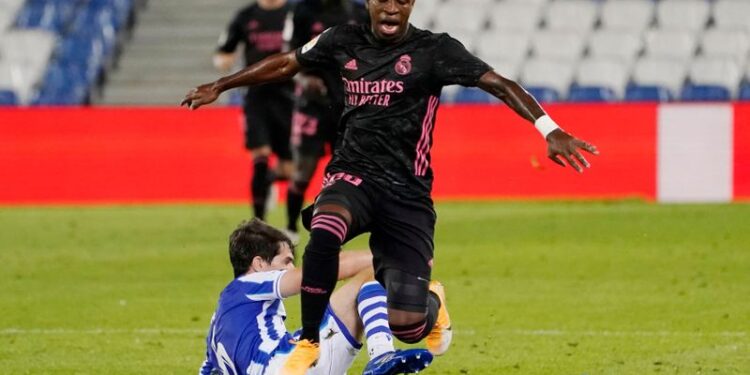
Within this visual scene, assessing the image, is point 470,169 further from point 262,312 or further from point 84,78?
point 262,312

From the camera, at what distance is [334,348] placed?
6863mm

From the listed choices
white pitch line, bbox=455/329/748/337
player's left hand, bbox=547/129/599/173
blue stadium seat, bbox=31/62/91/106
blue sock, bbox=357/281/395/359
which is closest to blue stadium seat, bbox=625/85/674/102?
blue stadium seat, bbox=31/62/91/106

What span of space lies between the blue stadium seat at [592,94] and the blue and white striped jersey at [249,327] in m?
13.6

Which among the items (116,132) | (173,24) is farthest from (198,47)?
(116,132)

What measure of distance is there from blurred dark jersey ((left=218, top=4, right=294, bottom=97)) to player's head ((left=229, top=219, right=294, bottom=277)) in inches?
306

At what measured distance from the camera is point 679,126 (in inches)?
701

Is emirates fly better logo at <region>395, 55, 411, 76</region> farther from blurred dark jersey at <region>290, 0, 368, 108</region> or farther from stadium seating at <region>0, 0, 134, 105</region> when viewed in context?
stadium seating at <region>0, 0, 134, 105</region>

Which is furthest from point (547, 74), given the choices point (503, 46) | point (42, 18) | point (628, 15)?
point (42, 18)

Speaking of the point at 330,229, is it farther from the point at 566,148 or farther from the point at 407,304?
the point at 566,148

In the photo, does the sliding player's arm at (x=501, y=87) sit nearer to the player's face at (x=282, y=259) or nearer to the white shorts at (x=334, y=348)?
the player's face at (x=282, y=259)

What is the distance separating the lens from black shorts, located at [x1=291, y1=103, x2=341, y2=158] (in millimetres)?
14047

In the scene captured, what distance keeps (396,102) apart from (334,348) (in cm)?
113

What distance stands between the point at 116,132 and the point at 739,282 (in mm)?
9457

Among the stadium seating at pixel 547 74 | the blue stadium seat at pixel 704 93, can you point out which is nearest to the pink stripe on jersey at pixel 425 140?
A: the blue stadium seat at pixel 704 93
